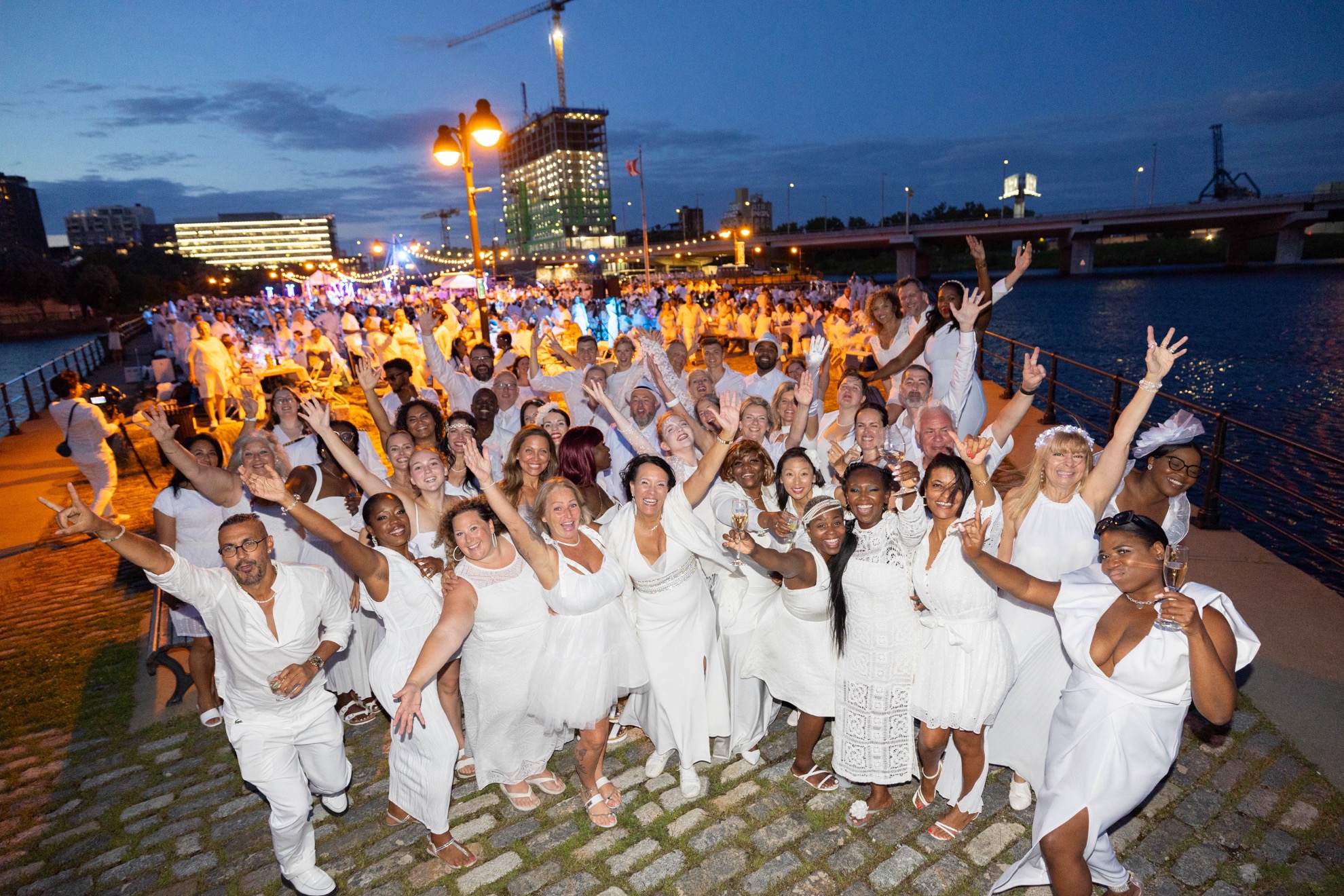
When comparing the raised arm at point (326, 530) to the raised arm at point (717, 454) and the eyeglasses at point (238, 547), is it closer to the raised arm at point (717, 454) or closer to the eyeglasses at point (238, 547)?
the eyeglasses at point (238, 547)

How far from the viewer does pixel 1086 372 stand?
23766 millimetres

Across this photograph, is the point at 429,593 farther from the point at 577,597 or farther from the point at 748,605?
the point at 748,605

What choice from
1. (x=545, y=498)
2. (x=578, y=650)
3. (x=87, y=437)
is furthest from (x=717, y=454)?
(x=87, y=437)

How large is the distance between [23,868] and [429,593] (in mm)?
2500

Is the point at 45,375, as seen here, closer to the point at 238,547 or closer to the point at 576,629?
the point at 238,547

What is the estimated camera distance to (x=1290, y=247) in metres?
71.0

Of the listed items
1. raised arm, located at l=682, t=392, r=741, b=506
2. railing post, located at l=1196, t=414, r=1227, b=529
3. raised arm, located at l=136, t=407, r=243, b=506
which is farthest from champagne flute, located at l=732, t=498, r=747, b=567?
railing post, located at l=1196, t=414, r=1227, b=529

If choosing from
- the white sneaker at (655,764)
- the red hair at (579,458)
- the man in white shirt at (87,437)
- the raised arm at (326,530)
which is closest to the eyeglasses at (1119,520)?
the white sneaker at (655,764)

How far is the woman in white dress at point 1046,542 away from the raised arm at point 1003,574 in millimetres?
489

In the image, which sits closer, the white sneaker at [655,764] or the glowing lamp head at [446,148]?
the white sneaker at [655,764]

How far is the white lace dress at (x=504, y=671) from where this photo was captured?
347 centimetres

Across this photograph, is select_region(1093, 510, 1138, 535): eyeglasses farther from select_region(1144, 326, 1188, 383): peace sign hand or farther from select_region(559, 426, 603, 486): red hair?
select_region(559, 426, 603, 486): red hair

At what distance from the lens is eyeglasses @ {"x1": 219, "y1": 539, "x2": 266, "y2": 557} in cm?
308

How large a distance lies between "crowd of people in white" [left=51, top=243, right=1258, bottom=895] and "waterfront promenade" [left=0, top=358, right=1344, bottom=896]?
0.14 m
